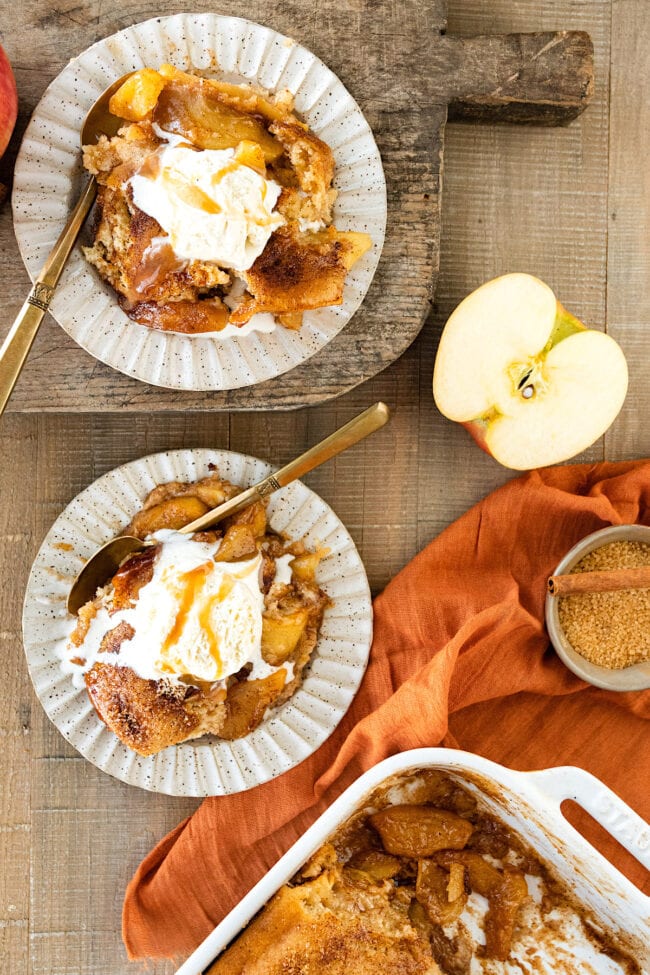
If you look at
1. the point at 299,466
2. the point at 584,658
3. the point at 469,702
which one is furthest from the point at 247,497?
the point at 584,658

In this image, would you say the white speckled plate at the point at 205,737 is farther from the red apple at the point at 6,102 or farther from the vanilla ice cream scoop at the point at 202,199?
the red apple at the point at 6,102

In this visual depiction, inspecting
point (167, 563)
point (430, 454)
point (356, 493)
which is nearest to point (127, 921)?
point (167, 563)

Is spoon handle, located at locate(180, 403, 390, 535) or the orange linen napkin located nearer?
spoon handle, located at locate(180, 403, 390, 535)

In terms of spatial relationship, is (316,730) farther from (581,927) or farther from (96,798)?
(581,927)

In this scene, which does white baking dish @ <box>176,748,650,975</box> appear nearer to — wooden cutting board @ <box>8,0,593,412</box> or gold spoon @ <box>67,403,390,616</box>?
gold spoon @ <box>67,403,390,616</box>

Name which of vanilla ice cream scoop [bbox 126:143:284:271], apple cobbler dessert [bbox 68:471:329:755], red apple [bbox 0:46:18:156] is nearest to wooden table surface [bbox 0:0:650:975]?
apple cobbler dessert [bbox 68:471:329:755]

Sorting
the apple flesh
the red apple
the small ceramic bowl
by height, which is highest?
the red apple

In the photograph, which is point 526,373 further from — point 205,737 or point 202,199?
point 205,737
